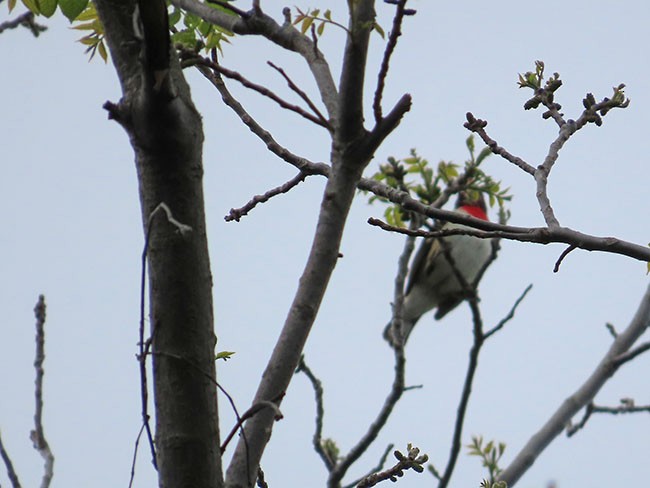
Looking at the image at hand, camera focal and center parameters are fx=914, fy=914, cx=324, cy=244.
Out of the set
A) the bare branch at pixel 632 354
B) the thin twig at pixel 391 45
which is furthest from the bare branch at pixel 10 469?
the bare branch at pixel 632 354

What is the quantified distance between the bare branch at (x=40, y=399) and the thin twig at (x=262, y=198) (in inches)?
30.1

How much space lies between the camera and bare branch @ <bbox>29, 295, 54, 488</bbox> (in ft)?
8.71

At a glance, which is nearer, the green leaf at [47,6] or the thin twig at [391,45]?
the thin twig at [391,45]

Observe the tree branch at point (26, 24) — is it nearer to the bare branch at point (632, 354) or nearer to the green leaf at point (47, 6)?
the green leaf at point (47, 6)

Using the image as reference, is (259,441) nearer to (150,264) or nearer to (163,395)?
(163,395)

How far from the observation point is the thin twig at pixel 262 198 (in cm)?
235

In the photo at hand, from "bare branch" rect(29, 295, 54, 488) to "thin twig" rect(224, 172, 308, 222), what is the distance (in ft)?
2.51

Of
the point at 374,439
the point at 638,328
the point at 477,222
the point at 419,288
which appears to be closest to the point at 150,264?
the point at 477,222

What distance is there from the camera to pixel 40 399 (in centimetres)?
267

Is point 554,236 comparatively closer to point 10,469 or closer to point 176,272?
point 176,272

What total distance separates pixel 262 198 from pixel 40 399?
2.98ft

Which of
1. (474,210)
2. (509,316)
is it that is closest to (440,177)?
(509,316)

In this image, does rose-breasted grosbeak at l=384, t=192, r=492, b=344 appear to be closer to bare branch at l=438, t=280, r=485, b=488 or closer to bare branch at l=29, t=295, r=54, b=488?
bare branch at l=438, t=280, r=485, b=488

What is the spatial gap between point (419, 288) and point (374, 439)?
515cm
